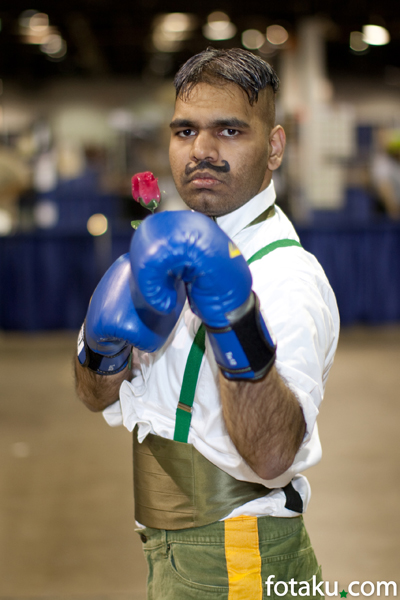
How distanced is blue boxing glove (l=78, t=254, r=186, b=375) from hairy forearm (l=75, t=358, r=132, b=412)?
0.07m

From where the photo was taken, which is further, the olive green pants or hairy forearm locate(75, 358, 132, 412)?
hairy forearm locate(75, 358, 132, 412)

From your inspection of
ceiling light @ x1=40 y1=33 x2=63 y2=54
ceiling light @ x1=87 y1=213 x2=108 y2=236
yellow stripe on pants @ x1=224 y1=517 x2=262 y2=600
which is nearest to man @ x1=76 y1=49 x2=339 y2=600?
yellow stripe on pants @ x1=224 y1=517 x2=262 y2=600

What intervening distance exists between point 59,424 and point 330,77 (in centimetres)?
1451

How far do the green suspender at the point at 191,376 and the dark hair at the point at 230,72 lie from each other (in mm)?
244

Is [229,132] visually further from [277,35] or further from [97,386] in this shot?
[277,35]

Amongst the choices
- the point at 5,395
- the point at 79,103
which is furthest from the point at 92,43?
the point at 5,395

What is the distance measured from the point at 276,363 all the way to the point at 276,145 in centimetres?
44

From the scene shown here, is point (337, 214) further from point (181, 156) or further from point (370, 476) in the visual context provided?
point (181, 156)

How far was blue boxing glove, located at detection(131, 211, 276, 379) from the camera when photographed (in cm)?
82

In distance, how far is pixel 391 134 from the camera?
377 inches

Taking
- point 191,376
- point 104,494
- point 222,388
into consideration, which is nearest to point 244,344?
point 222,388

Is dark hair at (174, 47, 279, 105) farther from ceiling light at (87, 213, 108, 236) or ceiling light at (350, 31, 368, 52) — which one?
ceiling light at (350, 31, 368, 52)

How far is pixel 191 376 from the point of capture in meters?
1.06

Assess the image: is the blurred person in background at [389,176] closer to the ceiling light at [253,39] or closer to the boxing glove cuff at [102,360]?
the ceiling light at [253,39]
